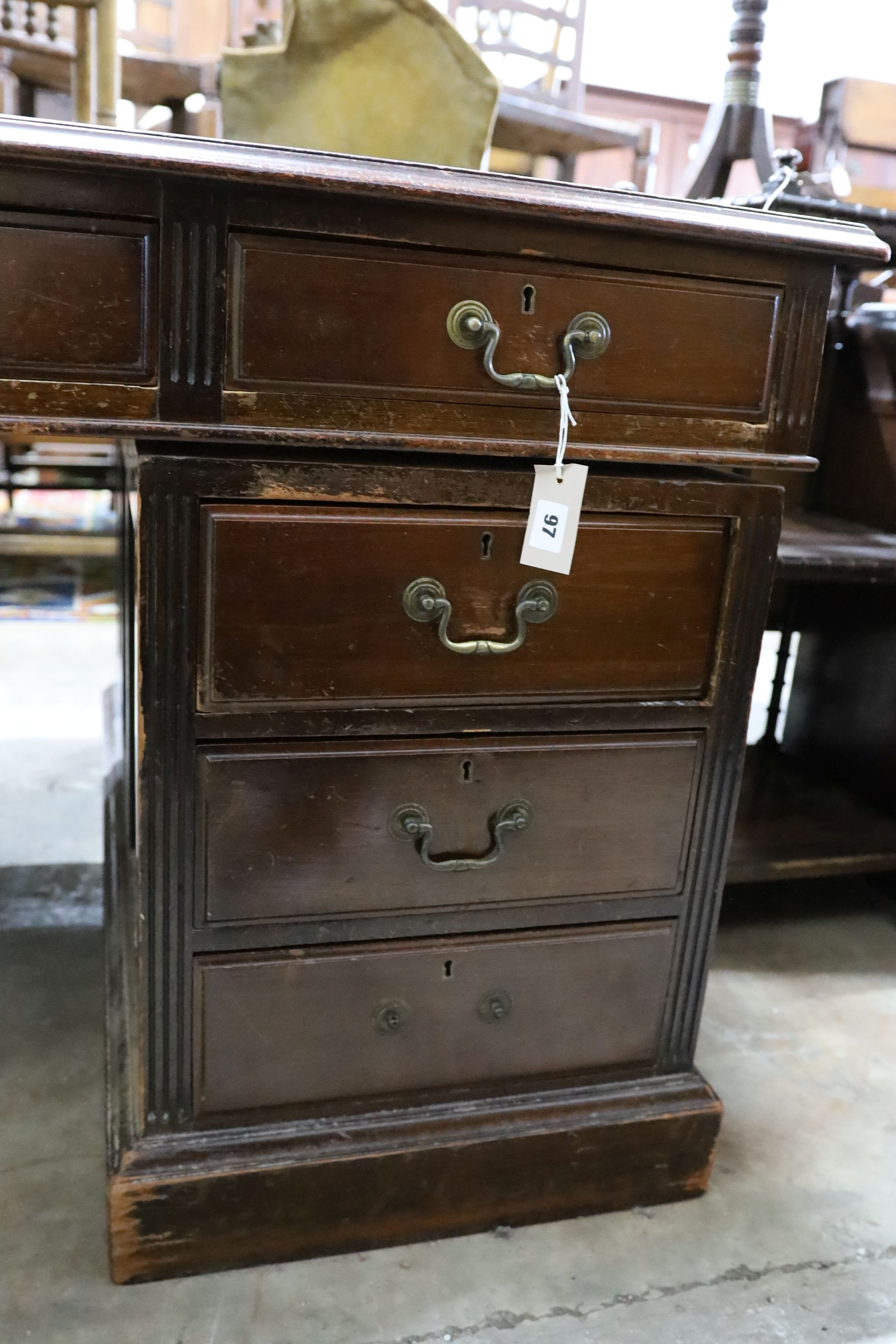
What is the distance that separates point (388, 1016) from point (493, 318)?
1.85 feet

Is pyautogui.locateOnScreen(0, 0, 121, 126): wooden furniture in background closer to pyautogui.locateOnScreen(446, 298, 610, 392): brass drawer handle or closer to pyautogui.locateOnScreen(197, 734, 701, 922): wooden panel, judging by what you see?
A: pyautogui.locateOnScreen(446, 298, 610, 392): brass drawer handle

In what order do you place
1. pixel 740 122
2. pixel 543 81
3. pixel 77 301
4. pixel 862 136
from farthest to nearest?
pixel 862 136 < pixel 543 81 < pixel 740 122 < pixel 77 301

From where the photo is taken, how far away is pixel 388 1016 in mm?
892

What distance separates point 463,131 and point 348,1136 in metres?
0.92

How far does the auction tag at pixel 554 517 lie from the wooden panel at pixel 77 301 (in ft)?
0.95

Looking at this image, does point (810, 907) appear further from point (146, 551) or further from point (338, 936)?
point (146, 551)

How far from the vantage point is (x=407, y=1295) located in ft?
2.88

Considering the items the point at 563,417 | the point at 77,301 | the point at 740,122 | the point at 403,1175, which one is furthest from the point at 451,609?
the point at 740,122

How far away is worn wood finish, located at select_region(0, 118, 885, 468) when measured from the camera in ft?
2.26

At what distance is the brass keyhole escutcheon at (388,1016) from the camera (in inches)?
35.1

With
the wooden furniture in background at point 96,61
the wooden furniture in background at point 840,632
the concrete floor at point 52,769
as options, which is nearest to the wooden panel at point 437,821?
the wooden furniture in background at point 840,632

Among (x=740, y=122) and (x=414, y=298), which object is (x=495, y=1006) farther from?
(x=740, y=122)

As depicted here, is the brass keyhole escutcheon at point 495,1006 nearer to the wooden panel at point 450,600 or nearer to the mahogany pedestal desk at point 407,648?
the mahogany pedestal desk at point 407,648

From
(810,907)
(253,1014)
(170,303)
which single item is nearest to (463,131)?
(170,303)
